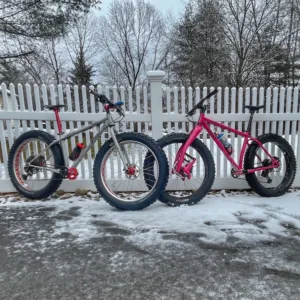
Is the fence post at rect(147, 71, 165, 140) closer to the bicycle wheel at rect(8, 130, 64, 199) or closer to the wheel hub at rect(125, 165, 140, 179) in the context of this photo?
the wheel hub at rect(125, 165, 140, 179)

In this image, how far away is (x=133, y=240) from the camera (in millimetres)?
2133

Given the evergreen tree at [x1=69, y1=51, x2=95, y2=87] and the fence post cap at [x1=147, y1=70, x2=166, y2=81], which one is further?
the evergreen tree at [x1=69, y1=51, x2=95, y2=87]

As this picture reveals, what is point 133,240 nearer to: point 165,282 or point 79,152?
point 165,282

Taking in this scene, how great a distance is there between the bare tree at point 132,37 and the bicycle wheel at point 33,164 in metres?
21.4

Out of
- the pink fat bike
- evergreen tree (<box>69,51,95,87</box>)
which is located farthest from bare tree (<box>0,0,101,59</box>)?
evergreen tree (<box>69,51,95,87</box>)

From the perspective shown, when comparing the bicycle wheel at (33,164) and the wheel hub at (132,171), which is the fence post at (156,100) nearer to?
the wheel hub at (132,171)

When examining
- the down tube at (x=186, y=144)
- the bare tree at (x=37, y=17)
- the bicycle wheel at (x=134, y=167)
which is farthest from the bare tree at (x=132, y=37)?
the down tube at (x=186, y=144)

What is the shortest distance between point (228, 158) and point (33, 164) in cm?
236

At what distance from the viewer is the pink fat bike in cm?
289

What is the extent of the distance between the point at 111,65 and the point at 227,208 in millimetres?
23771

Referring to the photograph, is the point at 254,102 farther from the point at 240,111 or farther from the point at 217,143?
the point at 217,143

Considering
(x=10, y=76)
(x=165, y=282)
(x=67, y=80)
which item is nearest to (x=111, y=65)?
(x=67, y=80)

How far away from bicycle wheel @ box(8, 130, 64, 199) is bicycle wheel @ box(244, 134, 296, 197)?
2267 mm

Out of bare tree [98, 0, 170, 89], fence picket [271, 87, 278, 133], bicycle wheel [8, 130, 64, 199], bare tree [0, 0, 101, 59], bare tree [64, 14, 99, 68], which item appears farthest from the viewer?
bare tree [98, 0, 170, 89]
